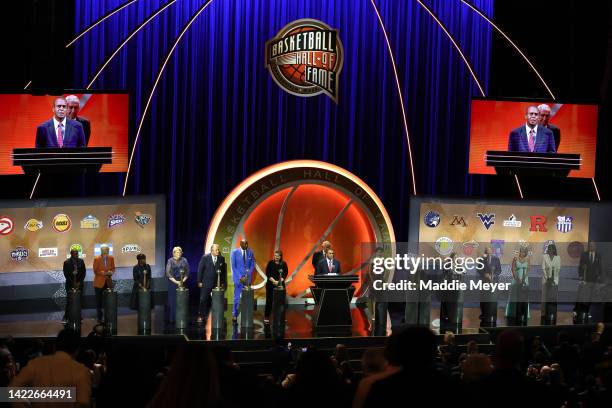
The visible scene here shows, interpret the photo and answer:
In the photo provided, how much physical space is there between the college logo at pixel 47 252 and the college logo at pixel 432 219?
650 cm

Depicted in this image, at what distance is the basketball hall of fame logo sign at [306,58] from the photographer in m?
18.8

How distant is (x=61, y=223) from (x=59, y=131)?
1.54 meters

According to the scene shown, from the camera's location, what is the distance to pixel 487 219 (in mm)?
18547

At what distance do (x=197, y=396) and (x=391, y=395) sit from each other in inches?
34.6

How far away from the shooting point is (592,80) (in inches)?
774

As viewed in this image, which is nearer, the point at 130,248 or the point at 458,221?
the point at 130,248

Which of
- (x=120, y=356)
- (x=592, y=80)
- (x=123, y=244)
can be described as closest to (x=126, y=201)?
(x=123, y=244)

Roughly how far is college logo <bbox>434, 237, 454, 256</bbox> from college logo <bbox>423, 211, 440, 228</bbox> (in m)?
0.29

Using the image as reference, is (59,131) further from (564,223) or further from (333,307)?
(564,223)

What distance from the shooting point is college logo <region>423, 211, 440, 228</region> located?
18.3 m

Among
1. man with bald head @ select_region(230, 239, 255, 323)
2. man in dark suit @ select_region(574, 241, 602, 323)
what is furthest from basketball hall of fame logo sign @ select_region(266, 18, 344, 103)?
man in dark suit @ select_region(574, 241, 602, 323)

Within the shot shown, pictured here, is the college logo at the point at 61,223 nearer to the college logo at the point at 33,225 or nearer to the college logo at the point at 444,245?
the college logo at the point at 33,225

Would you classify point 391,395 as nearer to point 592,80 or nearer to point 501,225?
point 501,225

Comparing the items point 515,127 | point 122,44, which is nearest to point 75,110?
point 122,44
